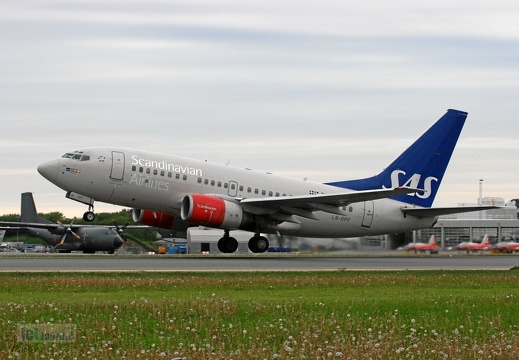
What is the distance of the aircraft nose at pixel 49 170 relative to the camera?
42375 mm

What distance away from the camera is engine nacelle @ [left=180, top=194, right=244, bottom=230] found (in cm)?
4172

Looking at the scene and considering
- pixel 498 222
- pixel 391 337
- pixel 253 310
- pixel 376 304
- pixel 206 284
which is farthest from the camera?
pixel 498 222

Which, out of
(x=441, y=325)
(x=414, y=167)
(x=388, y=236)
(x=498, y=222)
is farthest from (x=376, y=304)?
(x=498, y=222)

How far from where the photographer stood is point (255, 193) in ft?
148

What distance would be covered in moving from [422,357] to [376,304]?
5.12 meters

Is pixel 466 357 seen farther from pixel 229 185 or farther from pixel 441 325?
pixel 229 185

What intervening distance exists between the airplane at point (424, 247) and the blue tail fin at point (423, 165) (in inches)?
217

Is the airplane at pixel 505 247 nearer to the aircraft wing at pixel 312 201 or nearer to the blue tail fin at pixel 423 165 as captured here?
the blue tail fin at pixel 423 165

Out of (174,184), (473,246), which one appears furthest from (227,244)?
(473,246)

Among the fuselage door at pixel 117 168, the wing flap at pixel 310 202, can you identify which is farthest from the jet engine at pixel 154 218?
the wing flap at pixel 310 202

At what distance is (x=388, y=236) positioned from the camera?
146 feet

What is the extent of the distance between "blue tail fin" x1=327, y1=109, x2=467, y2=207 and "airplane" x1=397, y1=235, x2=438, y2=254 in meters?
5.50

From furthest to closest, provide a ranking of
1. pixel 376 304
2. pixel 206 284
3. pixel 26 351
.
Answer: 1. pixel 206 284
2. pixel 376 304
3. pixel 26 351

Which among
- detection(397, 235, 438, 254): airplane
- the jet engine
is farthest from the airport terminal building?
the jet engine
